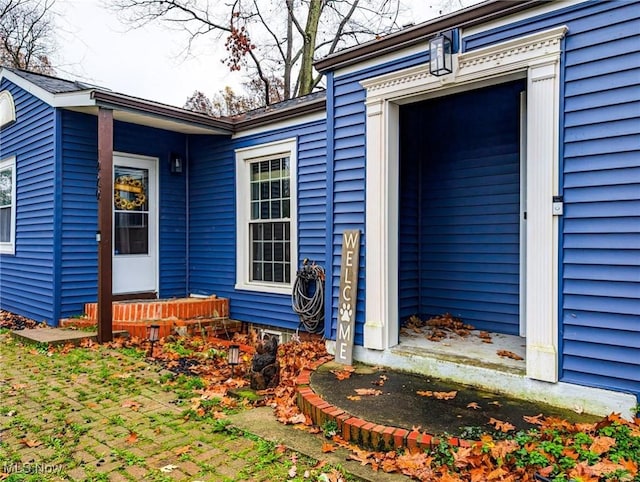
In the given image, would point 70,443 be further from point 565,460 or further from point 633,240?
point 633,240

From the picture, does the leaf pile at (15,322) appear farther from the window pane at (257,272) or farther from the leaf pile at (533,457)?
the leaf pile at (533,457)

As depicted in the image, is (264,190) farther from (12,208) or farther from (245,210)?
(12,208)

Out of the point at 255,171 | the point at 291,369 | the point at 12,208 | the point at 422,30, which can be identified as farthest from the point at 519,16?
the point at 12,208

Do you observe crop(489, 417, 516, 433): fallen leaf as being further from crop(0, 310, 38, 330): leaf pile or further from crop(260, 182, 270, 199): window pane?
crop(0, 310, 38, 330): leaf pile

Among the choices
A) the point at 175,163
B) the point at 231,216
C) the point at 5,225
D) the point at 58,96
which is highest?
the point at 58,96

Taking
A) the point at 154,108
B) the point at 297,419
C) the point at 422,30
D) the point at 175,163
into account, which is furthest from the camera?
the point at 175,163

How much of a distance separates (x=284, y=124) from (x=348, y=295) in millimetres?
2811

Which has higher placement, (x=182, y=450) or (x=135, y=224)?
(x=135, y=224)

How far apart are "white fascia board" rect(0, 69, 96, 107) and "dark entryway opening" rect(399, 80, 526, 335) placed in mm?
3721

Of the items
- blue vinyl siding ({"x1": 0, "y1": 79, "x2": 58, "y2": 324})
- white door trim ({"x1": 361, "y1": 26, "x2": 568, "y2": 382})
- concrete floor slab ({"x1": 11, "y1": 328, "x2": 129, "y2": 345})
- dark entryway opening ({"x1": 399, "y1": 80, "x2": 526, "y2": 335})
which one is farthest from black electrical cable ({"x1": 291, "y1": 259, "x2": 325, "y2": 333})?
blue vinyl siding ({"x1": 0, "y1": 79, "x2": 58, "y2": 324})

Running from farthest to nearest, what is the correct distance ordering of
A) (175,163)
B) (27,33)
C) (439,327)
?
1. (27,33)
2. (175,163)
3. (439,327)

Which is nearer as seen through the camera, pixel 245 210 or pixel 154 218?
pixel 245 210

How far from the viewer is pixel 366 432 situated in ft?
8.85

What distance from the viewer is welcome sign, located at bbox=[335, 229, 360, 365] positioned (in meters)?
4.16
